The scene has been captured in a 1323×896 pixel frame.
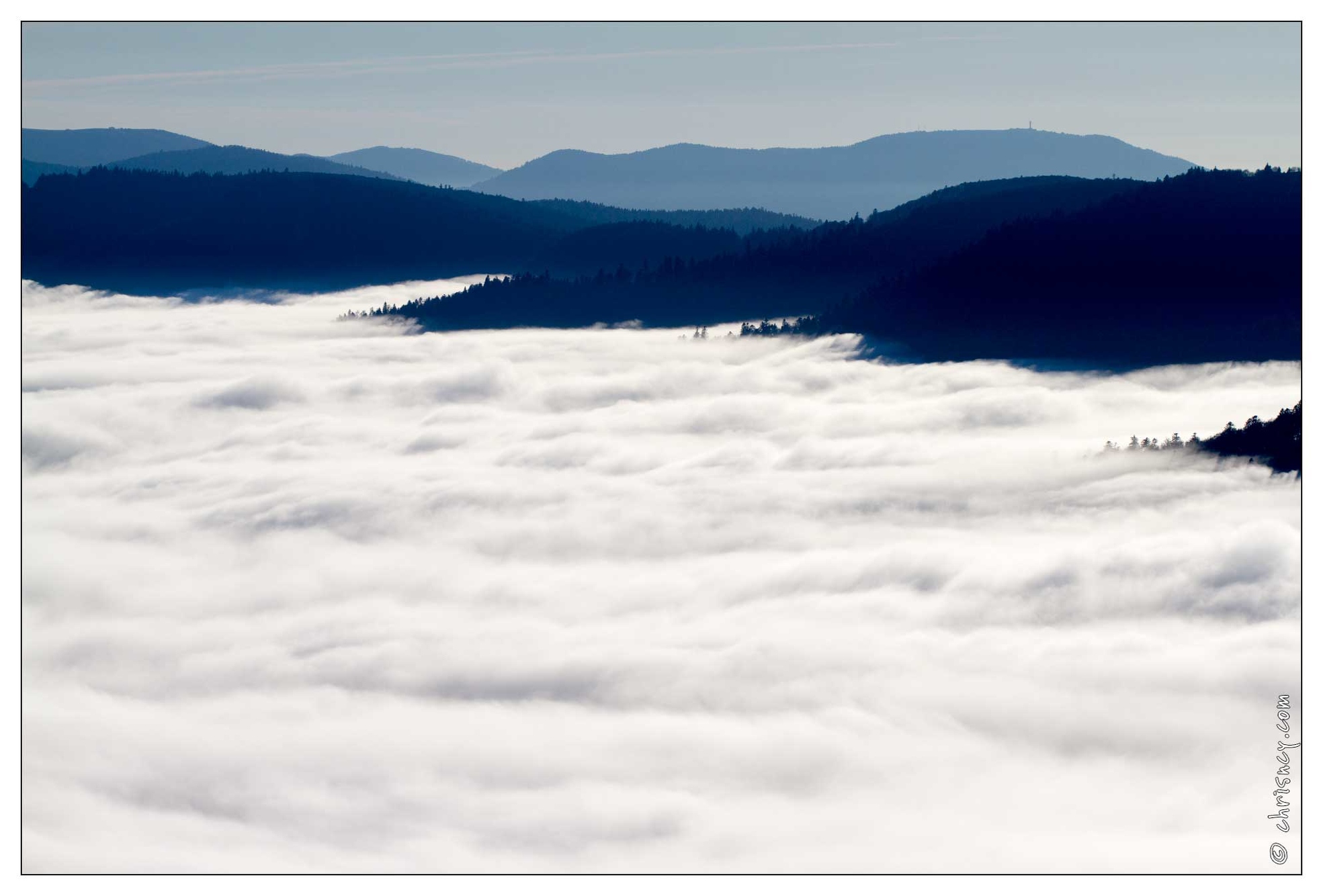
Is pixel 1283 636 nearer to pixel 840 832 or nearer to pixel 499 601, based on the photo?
pixel 840 832

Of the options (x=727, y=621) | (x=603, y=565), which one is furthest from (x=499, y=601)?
(x=727, y=621)

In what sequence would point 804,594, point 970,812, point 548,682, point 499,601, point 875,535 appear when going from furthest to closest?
point 875,535, point 499,601, point 804,594, point 548,682, point 970,812

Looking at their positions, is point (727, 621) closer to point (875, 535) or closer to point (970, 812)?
point (875, 535)

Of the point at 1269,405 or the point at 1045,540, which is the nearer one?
the point at 1045,540

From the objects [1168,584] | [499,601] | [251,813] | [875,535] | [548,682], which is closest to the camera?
[251,813]

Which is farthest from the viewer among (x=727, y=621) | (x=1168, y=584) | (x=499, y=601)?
(x=499, y=601)

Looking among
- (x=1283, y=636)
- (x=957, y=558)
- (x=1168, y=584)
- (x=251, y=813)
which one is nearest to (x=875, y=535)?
(x=957, y=558)

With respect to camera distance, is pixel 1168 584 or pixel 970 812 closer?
pixel 970 812

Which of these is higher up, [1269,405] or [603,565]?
[1269,405]

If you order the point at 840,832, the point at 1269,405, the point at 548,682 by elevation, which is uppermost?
the point at 1269,405
